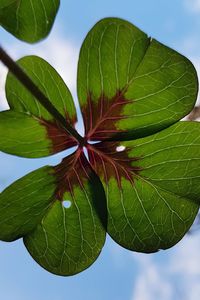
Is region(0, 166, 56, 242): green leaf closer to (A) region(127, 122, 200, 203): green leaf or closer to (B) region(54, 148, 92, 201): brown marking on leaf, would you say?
(B) region(54, 148, 92, 201): brown marking on leaf

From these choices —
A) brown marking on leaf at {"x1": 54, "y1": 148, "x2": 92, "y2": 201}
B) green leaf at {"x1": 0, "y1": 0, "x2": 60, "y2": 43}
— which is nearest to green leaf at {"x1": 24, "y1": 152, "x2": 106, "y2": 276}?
brown marking on leaf at {"x1": 54, "y1": 148, "x2": 92, "y2": 201}

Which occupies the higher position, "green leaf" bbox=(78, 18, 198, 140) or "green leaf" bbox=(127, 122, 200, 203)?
"green leaf" bbox=(78, 18, 198, 140)

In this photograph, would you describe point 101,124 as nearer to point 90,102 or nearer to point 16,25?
point 90,102

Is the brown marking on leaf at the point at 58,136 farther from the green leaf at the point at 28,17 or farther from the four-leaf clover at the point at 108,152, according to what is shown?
the green leaf at the point at 28,17

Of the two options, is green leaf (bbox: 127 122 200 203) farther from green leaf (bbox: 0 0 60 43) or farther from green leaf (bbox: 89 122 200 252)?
green leaf (bbox: 0 0 60 43)

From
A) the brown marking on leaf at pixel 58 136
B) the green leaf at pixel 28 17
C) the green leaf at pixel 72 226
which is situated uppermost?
the green leaf at pixel 28 17

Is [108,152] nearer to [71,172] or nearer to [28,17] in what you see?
[71,172]

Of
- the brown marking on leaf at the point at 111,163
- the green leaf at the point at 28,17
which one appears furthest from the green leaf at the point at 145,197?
the green leaf at the point at 28,17

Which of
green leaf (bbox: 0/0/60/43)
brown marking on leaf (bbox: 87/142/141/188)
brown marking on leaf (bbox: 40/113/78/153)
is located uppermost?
green leaf (bbox: 0/0/60/43)
